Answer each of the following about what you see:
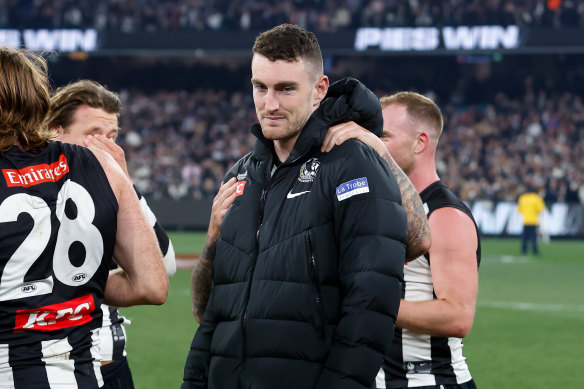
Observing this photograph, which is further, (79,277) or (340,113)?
(340,113)

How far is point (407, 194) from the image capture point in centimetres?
316

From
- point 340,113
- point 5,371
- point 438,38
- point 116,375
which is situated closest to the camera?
point 5,371

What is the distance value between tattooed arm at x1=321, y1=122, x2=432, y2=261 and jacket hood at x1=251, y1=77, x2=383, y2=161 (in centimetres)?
4

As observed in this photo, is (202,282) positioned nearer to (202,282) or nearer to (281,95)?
(202,282)

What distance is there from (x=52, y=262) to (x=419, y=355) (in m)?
1.90

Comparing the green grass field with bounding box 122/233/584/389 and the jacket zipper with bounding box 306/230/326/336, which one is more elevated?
the jacket zipper with bounding box 306/230/326/336

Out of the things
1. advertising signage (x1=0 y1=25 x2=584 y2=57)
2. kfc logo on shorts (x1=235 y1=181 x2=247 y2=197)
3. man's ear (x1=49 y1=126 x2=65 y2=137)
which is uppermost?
advertising signage (x1=0 y1=25 x2=584 y2=57)

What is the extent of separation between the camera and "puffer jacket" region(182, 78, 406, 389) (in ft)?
9.04

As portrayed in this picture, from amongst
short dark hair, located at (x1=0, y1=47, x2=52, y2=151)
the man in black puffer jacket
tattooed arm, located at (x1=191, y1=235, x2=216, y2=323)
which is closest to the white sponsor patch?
the man in black puffer jacket

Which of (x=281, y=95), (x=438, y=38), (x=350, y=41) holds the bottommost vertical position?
(x=281, y=95)

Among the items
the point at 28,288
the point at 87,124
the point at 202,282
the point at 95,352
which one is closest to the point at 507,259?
the point at 87,124

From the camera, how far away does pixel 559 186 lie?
2809cm

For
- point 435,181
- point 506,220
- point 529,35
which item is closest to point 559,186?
point 506,220

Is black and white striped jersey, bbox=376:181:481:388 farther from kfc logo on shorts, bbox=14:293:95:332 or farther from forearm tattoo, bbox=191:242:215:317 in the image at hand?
kfc logo on shorts, bbox=14:293:95:332
